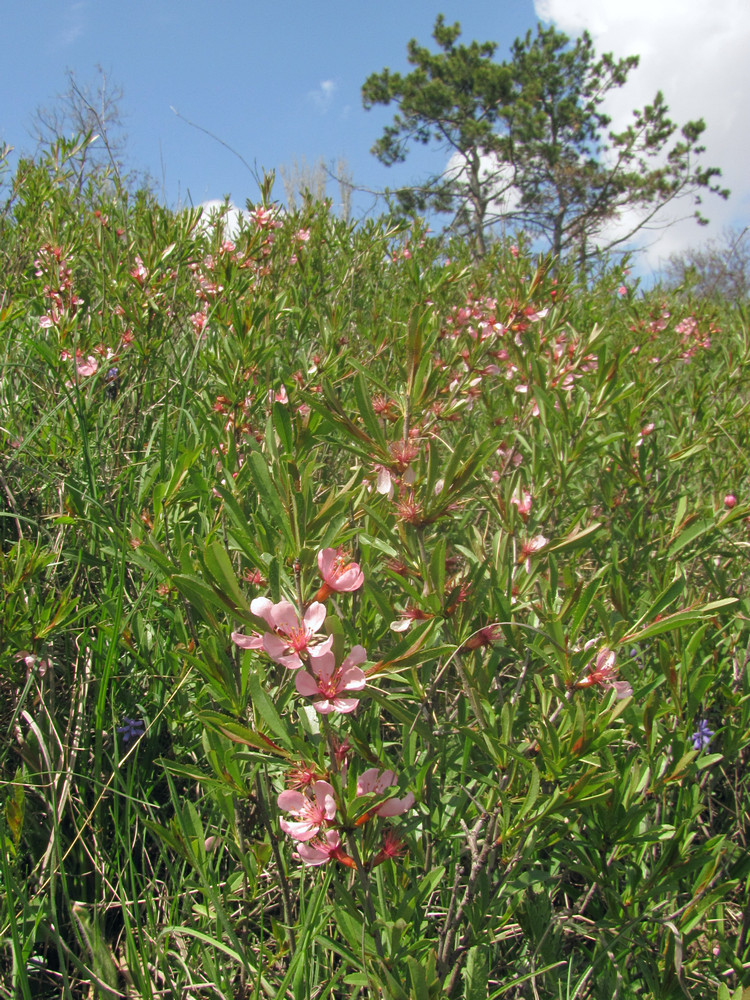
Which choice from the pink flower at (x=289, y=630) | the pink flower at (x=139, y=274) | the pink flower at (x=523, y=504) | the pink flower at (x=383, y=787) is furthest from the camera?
the pink flower at (x=139, y=274)

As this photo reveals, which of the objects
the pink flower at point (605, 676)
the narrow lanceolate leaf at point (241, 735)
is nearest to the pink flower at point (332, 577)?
the narrow lanceolate leaf at point (241, 735)

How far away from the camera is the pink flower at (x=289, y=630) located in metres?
0.87

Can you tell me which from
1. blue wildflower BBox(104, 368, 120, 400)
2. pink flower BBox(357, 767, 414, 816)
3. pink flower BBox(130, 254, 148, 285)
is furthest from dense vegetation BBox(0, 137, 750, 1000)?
pink flower BBox(130, 254, 148, 285)

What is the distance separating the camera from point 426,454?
117 cm

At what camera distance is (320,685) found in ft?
2.94

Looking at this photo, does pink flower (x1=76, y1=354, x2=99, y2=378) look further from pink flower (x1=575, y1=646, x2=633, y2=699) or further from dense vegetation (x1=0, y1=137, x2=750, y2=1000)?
pink flower (x1=575, y1=646, x2=633, y2=699)

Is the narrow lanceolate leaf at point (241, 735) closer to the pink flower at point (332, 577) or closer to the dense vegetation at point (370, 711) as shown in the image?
the dense vegetation at point (370, 711)

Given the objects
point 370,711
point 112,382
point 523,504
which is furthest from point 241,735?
point 112,382

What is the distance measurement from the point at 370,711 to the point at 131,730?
75cm

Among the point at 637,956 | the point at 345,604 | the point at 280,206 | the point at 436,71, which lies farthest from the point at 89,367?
the point at 436,71

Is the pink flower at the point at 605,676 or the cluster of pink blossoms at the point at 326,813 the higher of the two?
the pink flower at the point at 605,676

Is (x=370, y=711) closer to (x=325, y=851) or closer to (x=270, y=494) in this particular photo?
(x=325, y=851)

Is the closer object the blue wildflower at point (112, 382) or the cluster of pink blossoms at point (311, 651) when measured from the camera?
the cluster of pink blossoms at point (311, 651)

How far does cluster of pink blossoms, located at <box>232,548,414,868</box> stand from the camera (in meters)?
0.88
